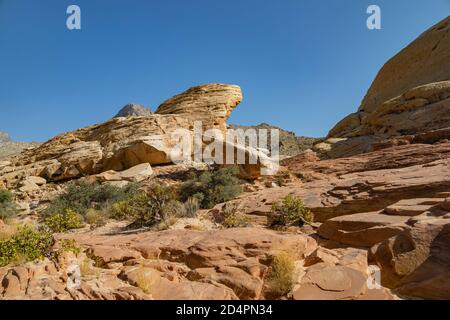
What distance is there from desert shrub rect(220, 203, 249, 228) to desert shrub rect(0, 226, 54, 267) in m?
3.79

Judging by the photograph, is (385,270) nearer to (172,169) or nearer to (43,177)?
(172,169)

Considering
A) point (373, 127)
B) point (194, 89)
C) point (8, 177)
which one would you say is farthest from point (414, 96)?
point (8, 177)

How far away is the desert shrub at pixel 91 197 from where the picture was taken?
1203 cm

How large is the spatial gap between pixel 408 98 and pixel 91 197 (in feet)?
59.4

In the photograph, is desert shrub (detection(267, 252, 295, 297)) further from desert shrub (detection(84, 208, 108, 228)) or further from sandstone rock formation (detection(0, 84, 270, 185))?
sandstone rock formation (detection(0, 84, 270, 185))

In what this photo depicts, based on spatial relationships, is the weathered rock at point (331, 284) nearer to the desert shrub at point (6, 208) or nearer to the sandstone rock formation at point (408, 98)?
the desert shrub at point (6, 208)

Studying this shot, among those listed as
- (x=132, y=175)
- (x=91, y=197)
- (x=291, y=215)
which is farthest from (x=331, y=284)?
(x=132, y=175)

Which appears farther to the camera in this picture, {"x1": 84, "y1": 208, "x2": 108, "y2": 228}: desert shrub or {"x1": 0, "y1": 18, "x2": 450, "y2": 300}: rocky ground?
{"x1": 84, "y1": 208, "x2": 108, "y2": 228}: desert shrub

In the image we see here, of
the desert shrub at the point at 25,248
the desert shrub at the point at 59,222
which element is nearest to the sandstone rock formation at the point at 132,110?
the desert shrub at the point at 59,222

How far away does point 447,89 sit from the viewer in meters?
16.4

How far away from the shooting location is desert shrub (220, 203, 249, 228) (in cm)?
712

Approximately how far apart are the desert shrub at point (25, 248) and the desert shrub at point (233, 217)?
379 centimetres

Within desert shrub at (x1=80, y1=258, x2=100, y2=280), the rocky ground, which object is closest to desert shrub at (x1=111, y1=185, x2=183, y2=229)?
the rocky ground
